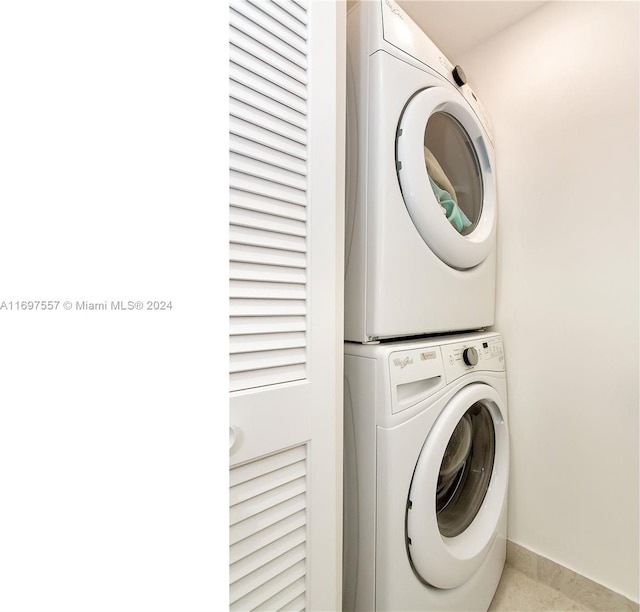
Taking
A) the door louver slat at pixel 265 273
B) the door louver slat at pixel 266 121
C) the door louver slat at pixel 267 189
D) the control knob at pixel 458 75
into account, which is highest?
the control knob at pixel 458 75

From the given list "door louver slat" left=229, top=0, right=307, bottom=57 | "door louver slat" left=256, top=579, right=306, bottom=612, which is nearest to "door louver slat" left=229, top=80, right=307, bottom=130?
"door louver slat" left=229, top=0, right=307, bottom=57

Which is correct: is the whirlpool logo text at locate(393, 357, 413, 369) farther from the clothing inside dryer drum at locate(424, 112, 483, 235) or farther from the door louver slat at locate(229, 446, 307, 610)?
the clothing inside dryer drum at locate(424, 112, 483, 235)

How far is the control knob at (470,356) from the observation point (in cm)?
105

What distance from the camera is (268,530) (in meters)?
0.61

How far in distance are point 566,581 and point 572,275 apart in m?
1.08

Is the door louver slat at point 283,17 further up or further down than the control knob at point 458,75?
further down

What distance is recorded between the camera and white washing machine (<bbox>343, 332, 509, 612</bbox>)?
83 cm

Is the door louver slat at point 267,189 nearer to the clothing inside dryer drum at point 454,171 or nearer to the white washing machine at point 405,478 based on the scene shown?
the white washing machine at point 405,478

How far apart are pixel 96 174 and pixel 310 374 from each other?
52 centimetres

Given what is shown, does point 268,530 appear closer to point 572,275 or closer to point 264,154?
point 264,154

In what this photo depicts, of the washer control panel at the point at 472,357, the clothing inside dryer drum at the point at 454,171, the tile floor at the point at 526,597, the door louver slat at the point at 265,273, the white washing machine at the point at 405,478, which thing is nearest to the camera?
the door louver slat at the point at 265,273

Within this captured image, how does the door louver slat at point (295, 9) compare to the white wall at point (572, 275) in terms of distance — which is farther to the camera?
the white wall at point (572, 275)

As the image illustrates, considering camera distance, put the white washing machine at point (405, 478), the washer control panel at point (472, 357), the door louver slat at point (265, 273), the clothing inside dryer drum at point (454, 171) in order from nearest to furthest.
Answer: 1. the door louver slat at point (265, 273)
2. the white washing machine at point (405, 478)
3. the washer control panel at point (472, 357)
4. the clothing inside dryer drum at point (454, 171)

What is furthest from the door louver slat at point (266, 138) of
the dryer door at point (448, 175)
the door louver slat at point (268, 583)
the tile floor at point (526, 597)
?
the tile floor at point (526, 597)
